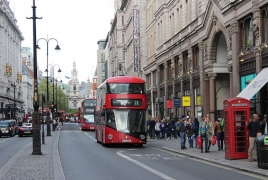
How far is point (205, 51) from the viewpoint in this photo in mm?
39781

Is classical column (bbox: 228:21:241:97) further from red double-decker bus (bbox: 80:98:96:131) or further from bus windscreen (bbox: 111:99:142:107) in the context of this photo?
red double-decker bus (bbox: 80:98:96:131)

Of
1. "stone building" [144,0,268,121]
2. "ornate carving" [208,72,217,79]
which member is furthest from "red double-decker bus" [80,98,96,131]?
"ornate carving" [208,72,217,79]

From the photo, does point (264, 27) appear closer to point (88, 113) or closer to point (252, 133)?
point (252, 133)

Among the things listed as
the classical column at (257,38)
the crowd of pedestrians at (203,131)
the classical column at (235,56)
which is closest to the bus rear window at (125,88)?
the crowd of pedestrians at (203,131)

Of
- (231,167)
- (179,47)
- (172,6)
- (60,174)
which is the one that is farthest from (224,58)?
(60,174)

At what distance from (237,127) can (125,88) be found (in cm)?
1069

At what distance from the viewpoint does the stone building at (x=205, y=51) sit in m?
30.0

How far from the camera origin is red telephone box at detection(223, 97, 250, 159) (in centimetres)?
2116

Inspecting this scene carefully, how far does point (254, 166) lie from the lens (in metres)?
18.4

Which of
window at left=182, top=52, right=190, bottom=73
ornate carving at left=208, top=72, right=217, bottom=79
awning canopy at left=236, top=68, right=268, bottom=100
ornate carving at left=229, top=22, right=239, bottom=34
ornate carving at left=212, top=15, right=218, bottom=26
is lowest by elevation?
awning canopy at left=236, top=68, right=268, bottom=100

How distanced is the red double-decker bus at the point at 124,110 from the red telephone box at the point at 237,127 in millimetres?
10096

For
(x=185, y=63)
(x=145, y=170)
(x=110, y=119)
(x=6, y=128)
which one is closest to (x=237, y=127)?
(x=145, y=170)

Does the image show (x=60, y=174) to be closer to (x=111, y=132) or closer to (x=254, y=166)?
(x=254, y=166)

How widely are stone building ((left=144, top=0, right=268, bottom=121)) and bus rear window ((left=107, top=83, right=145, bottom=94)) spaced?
19.6 ft
